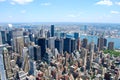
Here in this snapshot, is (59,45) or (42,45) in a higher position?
(42,45)

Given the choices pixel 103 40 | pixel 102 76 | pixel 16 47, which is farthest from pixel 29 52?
pixel 103 40

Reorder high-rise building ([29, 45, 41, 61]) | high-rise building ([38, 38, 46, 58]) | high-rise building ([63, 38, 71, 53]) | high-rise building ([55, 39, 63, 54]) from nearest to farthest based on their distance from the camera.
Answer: high-rise building ([29, 45, 41, 61]), high-rise building ([38, 38, 46, 58]), high-rise building ([55, 39, 63, 54]), high-rise building ([63, 38, 71, 53])

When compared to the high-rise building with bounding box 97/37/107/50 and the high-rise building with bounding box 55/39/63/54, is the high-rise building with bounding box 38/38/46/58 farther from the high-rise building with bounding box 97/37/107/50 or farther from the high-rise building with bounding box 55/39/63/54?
the high-rise building with bounding box 97/37/107/50

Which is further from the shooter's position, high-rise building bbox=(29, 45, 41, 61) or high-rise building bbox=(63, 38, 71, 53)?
high-rise building bbox=(63, 38, 71, 53)

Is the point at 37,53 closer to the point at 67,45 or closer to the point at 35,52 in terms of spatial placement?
the point at 35,52

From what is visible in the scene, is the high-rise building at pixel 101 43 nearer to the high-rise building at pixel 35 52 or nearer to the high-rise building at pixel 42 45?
the high-rise building at pixel 42 45

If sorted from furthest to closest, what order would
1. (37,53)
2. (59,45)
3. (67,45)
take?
(67,45)
(59,45)
(37,53)

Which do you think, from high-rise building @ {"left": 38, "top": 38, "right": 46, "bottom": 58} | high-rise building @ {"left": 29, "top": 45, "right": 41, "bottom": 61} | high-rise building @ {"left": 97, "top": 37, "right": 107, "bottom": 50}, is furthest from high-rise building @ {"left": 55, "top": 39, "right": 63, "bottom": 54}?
high-rise building @ {"left": 97, "top": 37, "right": 107, "bottom": 50}

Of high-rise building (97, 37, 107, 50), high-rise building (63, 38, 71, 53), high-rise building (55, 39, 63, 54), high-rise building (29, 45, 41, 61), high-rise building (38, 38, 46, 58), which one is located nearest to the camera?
high-rise building (29, 45, 41, 61)

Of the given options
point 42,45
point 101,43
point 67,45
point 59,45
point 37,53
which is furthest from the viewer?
point 101,43

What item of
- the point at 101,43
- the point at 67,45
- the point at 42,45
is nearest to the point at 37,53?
the point at 42,45

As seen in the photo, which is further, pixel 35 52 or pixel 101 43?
pixel 101 43
